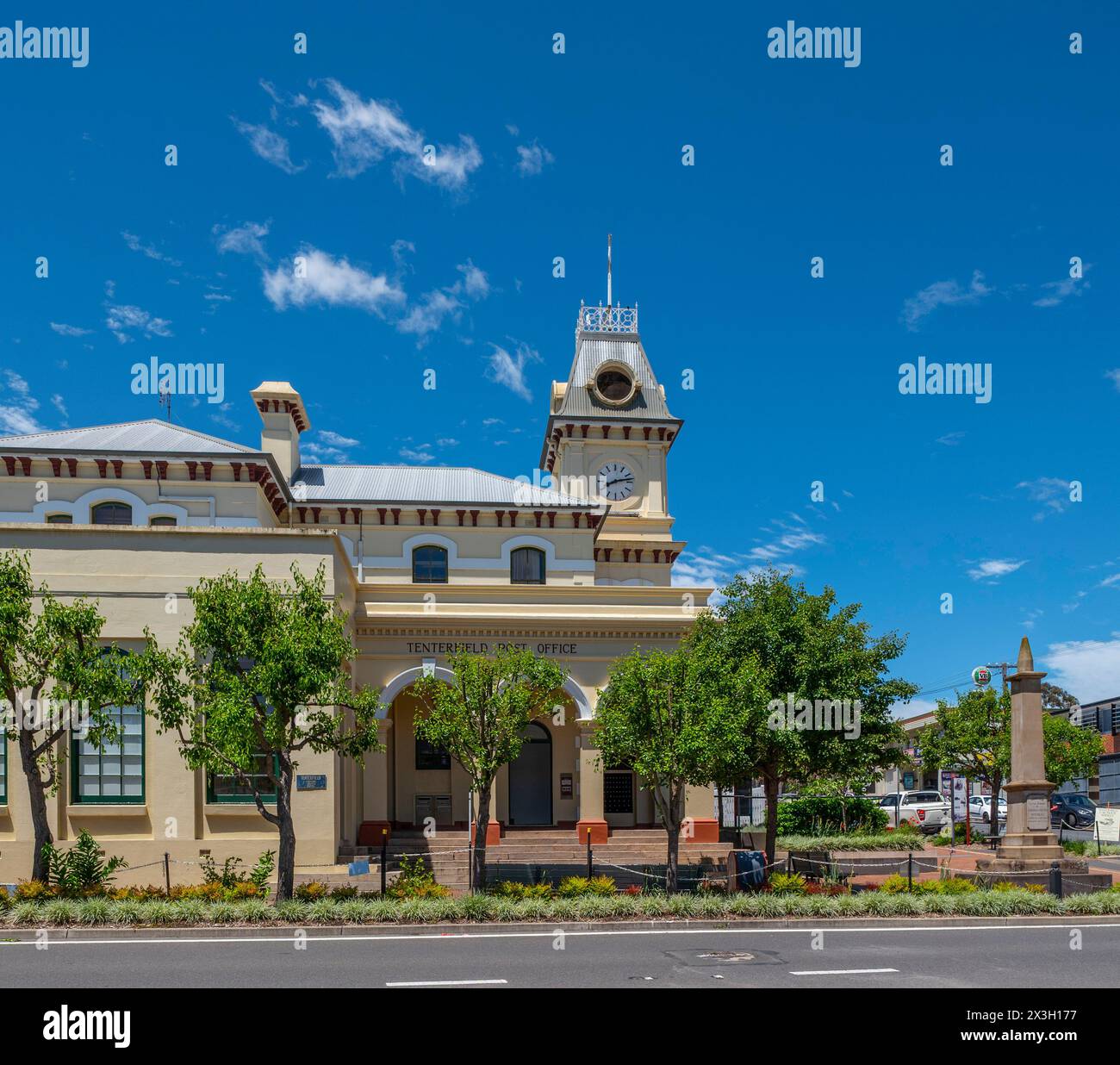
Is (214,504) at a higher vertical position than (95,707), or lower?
higher

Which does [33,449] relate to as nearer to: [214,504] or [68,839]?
[214,504]

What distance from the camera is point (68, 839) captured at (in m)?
22.2

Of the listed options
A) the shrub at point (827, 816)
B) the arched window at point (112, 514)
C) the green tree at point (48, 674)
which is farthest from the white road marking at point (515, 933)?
the shrub at point (827, 816)

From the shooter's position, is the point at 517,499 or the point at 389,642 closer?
the point at 389,642

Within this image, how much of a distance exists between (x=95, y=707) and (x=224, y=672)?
2.31 meters

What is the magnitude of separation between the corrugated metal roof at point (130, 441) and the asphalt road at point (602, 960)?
1765 centimetres

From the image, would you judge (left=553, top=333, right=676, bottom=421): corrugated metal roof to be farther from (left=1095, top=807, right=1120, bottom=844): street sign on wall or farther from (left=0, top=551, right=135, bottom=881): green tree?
(left=0, top=551, right=135, bottom=881): green tree

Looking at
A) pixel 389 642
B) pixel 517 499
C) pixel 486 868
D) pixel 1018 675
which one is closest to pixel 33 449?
pixel 389 642

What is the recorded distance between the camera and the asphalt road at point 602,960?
12555 mm

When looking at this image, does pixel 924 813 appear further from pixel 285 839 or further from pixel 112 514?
pixel 285 839

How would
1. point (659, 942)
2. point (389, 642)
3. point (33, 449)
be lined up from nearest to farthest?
point (659, 942) → point (389, 642) → point (33, 449)

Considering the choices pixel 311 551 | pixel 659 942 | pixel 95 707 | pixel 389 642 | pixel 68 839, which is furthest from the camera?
pixel 389 642

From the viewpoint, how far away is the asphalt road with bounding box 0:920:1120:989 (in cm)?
1255

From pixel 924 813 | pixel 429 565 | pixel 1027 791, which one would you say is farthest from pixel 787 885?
pixel 924 813
